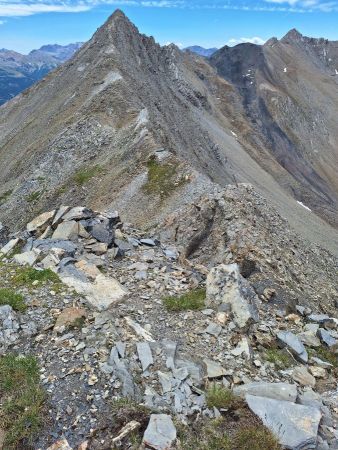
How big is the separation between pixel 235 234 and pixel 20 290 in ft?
49.8

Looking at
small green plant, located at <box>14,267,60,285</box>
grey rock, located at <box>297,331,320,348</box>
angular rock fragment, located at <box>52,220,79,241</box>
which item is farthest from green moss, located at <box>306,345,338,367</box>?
angular rock fragment, located at <box>52,220,79,241</box>

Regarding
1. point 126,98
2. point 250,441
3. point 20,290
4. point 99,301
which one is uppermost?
point 126,98

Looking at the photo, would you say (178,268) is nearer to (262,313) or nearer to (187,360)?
(262,313)

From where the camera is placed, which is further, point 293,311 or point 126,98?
point 126,98

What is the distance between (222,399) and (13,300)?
26.6 ft

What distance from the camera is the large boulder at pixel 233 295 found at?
1580 centimetres

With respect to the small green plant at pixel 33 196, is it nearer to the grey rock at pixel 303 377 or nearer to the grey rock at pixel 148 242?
the grey rock at pixel 148 242

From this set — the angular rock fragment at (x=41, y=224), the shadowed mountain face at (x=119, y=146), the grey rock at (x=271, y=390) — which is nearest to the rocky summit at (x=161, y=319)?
the grey rock at (x=271, y=390)

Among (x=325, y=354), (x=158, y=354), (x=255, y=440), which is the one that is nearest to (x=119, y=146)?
(x=325, y=354)

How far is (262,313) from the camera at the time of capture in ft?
56.6

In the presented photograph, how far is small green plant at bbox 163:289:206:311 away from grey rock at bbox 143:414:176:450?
538 cm

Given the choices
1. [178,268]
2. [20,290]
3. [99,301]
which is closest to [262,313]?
[178,268]

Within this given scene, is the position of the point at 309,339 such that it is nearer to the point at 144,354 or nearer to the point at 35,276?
the point at 144,354

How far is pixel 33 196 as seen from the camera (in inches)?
1844
